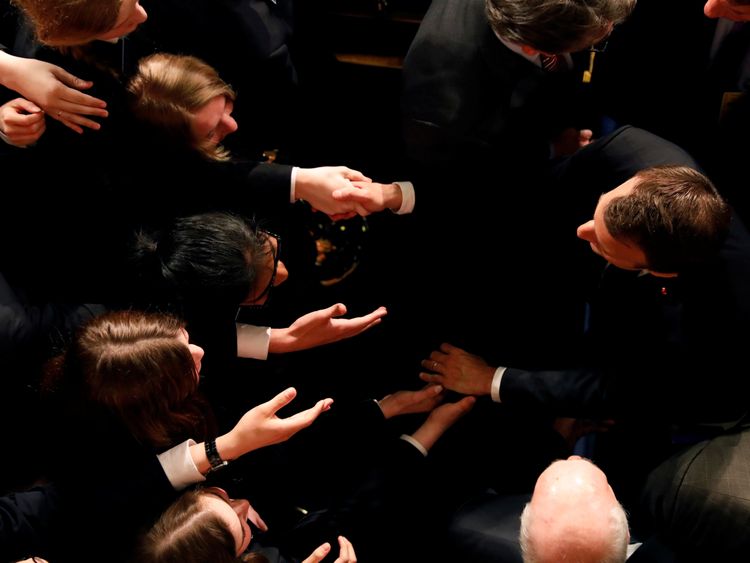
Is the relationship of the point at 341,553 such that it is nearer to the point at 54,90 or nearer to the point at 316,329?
the point at 316,329

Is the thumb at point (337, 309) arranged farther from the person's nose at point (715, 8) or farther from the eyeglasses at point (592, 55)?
the person's nose at point (715, 8)

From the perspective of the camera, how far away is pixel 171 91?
2562 mm

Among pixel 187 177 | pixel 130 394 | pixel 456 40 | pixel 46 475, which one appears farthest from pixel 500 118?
pixel 46 475

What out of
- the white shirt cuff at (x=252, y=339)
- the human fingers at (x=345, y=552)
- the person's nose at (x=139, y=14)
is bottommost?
the human fingers at (x=345, y=552)

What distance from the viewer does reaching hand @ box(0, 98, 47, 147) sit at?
2357 mm

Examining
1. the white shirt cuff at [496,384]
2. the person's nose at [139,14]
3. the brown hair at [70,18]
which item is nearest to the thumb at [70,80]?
the brown hair at [70,18]

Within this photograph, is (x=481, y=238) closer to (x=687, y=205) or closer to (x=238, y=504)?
(x=687, y=205)

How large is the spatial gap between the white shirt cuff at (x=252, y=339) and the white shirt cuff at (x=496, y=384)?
834mm

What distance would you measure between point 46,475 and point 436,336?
1524 mm

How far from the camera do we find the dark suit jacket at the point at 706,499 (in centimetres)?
218

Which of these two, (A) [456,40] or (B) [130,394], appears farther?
(A) [456,40]

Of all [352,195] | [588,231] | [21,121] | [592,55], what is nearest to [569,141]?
[592,55]

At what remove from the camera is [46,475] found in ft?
8.23

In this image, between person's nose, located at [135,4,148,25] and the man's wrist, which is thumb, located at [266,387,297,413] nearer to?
the man's wrist
